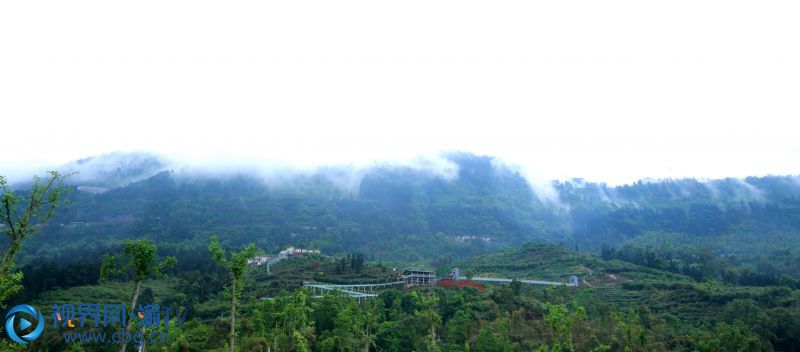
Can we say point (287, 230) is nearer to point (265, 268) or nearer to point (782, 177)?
point (265, 268)

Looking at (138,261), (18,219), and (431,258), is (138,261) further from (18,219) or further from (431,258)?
(431,258)

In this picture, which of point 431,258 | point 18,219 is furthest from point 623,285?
point 18,219

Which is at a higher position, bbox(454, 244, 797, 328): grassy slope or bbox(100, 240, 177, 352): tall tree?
bbox(100, 240, 177, 352): tall tree

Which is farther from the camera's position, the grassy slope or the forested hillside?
the forested hillside

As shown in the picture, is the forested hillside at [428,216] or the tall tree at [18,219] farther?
the forested hillside at [428,216]

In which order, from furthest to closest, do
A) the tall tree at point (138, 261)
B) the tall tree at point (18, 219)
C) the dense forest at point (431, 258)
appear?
the dense forest at point (431, 258), the tall tree at point (138, 261), the tall tree at point (18, 219)

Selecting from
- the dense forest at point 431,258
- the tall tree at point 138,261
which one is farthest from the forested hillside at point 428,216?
the tall tree at point 138,261

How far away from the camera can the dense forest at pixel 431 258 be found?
35281mm

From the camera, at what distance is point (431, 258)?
119 metres

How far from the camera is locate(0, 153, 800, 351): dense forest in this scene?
116 feet

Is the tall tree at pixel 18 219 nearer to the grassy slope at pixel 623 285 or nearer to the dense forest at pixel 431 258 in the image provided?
the dense forest at pixel 431 258

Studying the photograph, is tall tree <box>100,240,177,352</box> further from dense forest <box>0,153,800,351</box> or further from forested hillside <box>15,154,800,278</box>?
forested hillside <box>15,154,800,278</box>

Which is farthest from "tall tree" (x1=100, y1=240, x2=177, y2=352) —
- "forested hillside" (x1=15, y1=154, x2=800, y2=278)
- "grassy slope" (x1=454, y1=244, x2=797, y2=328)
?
"forested hillside" (x1=15, y1=154, x2=800, y2=278)

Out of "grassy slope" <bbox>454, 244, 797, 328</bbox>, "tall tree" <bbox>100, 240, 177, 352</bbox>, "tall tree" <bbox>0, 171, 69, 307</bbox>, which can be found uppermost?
"tall tree" <bbox>0, 171, 69, 307</bbox>
